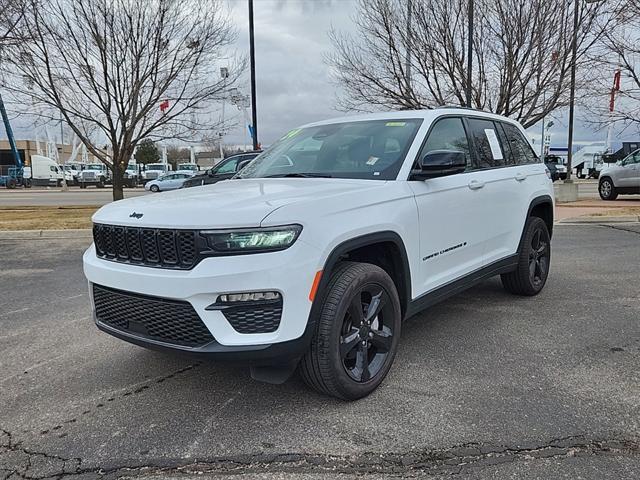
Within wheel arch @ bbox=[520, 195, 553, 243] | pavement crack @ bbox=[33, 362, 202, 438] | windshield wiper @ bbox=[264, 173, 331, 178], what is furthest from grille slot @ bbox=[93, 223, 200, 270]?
wheel arch @ bbox=[520, 195, 553, 243]

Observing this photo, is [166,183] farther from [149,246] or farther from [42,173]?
[149,246]

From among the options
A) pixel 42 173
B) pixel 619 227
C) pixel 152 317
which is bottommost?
pixel 619 227

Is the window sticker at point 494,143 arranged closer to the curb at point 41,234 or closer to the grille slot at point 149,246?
the grille slot at point 149,246

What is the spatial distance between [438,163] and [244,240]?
4.99 ft

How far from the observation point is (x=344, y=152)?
13.3 feet

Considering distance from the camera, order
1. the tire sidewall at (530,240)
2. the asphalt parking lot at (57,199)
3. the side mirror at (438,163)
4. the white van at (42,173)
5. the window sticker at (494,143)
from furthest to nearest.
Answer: the white van at (42,173)
the asphalt parking lot at (57,199)
the tire sidewall at (530,240)
the window sticker at (494,143)
the side mirror at (438,163)

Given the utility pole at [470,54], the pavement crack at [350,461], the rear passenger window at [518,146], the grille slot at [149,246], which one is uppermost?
the utility pole at [470,54]

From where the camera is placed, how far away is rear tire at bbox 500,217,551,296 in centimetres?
518

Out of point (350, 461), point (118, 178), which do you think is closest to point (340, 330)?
point (350, 461)

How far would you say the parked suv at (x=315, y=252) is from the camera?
2668mm

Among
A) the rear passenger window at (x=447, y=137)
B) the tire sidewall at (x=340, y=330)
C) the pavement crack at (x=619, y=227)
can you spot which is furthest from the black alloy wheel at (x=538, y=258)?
the pavement crack at (x=619, y=227)

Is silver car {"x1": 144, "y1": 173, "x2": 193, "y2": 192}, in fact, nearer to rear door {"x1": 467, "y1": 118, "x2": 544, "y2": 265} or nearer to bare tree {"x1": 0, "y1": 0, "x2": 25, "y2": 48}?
bare tree {"x1": 0, "y1": 0, "x2": 25, "y2": 48}

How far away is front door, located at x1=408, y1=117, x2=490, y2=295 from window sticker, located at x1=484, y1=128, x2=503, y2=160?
443 mm

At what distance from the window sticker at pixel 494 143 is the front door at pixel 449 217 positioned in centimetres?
44
